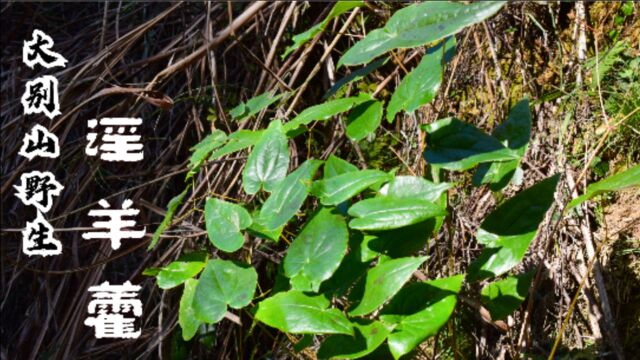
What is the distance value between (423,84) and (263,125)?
0.97m

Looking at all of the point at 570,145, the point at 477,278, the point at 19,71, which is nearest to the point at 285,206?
the point at 477,278

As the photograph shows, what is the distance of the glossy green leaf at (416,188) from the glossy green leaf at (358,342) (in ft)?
0.53

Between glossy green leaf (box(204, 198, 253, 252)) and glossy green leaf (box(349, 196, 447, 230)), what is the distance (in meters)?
0.17

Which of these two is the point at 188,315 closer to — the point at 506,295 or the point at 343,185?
the point at 343,185

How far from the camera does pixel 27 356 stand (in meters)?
2.16

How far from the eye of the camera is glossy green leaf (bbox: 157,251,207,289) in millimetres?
1166

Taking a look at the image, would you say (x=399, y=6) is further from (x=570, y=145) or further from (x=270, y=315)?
(x=270, y=315)

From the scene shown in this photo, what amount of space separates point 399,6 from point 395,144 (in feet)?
1.03

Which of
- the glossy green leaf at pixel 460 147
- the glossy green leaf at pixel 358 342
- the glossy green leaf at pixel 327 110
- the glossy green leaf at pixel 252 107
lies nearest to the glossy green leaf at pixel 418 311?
the glossy green leaf at pixel 358 342

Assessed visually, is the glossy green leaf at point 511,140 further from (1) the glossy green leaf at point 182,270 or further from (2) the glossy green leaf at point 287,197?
(1) the glossy green leaf at point 182,270

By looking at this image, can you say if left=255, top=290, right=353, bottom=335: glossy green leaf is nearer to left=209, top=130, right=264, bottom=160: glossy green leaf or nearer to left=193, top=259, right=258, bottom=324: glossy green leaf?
left=193, top=259, right=258, bottom=324: glossy green leaf

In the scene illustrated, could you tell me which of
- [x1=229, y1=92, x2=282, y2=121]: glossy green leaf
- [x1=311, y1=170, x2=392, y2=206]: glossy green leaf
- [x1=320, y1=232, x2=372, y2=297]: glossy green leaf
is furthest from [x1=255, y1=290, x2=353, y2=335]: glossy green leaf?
[x1=229, y1=92, x2=282, y2=121]: glossy green leaf

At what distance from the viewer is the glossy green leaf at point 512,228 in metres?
1.07

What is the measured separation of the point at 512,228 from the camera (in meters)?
1.09
